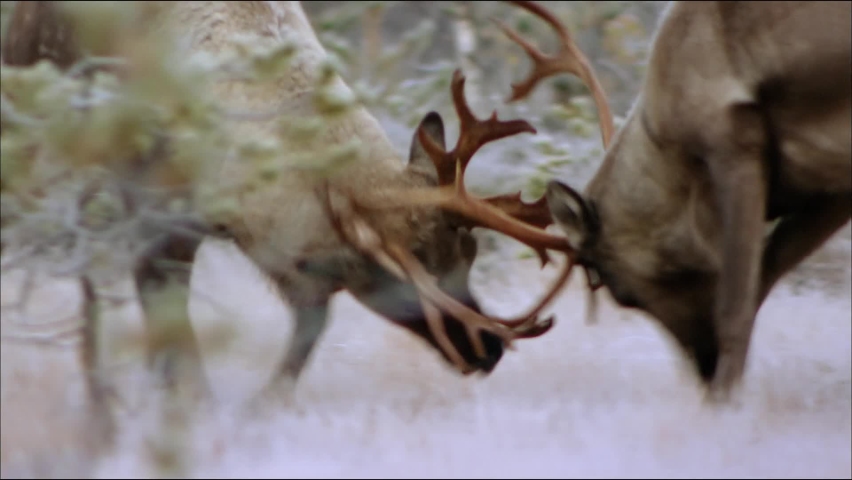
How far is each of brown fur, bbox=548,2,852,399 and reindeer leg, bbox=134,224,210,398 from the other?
57.3 inches

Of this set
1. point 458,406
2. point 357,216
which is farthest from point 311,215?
point 458,406

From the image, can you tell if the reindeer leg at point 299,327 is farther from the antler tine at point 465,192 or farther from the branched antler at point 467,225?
the antler tine at point 465,192

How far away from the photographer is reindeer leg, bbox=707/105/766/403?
201 inches

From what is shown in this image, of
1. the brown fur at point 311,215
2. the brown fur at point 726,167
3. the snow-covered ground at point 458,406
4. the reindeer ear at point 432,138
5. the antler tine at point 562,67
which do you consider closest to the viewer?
the snow-covered ground at point 458,406

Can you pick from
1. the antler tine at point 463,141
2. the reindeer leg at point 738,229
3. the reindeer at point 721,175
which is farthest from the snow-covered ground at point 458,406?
the antler tine at point 463,141

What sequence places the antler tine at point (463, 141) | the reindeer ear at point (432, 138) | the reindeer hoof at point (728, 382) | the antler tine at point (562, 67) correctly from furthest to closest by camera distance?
the antler tine at point (562, 67) < the reindeer ear at point (432, 138) < the antler tine at point (463, 141) < the reindeer hoof at point (728, 382)

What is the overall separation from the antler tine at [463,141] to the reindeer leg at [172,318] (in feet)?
3.16

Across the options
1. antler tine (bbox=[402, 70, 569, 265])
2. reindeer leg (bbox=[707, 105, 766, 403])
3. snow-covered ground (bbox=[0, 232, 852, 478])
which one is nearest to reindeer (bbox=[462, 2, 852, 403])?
reindeer leg (bbox=[707, 105, 766, 403])

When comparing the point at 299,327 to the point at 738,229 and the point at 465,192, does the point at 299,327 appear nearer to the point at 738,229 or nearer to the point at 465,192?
the point at 465,192

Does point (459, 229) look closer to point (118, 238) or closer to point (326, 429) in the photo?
point (326, 429)

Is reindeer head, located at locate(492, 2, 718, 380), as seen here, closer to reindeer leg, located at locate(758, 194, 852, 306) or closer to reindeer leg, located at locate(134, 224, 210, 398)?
reindeer leg, located at locate(758, 194, 852, 306)

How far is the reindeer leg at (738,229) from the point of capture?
5.11 m

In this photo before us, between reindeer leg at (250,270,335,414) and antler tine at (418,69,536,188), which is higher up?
antler tine at (418,69,536,188)

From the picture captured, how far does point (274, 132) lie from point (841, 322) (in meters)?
3.23
